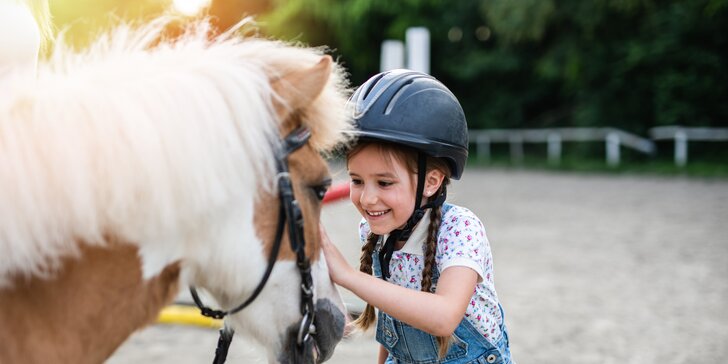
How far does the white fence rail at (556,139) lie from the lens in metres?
19.4

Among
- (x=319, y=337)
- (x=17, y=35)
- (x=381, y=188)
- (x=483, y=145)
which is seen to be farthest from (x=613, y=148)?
(x=17, y=35)

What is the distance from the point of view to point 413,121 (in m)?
2.19

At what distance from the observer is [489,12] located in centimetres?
2148

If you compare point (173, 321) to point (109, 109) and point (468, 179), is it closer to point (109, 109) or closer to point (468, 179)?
point (109, 109)

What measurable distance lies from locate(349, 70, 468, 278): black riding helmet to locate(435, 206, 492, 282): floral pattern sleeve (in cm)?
8

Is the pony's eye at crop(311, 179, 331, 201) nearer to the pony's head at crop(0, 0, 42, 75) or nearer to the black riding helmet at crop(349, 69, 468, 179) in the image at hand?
the black riding helmet at crop(349, 69, 468, 179)

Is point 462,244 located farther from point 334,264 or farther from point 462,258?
point 334,264

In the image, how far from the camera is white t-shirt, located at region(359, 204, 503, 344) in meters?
2.08

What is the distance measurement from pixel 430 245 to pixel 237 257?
82cm

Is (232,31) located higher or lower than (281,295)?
higher

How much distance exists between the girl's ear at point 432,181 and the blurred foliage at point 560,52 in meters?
11.0

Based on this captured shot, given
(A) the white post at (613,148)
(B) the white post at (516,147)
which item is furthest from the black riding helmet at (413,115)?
(B) the white post at (516,147)

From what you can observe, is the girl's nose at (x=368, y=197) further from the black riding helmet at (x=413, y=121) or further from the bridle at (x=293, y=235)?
the bridle at (x=293, y=235)

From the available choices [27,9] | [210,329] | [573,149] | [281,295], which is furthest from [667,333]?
[573,149]
